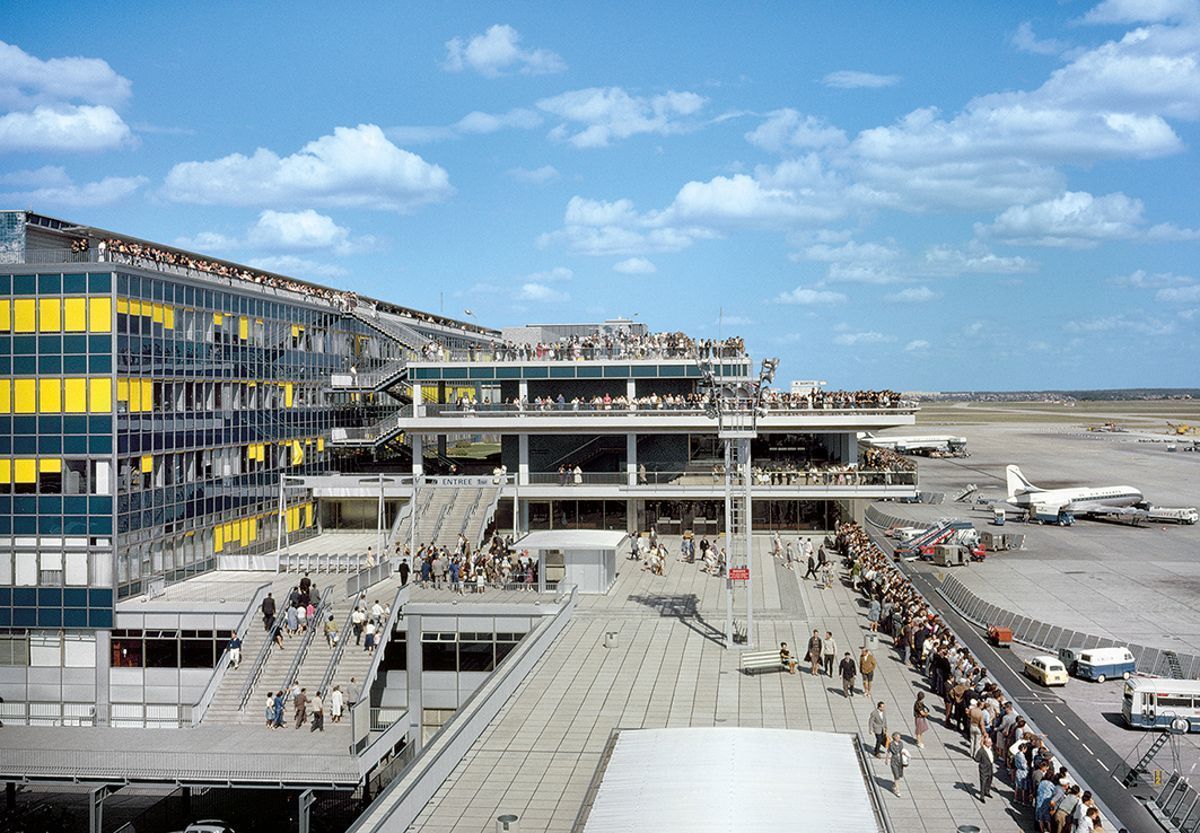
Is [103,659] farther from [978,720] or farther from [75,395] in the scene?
[978,720]

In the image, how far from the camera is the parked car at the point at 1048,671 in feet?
110

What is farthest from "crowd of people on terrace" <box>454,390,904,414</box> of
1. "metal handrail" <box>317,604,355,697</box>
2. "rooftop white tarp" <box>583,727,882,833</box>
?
"rooftop white tarp" <box>583,727,882,833</box>

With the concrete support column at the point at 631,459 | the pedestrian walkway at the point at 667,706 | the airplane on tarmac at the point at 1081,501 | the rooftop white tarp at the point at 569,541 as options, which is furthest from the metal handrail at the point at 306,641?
the airplane on tarmac at the point at 1081,501

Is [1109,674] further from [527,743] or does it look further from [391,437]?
[391,437]

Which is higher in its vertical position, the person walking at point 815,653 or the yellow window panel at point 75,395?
the yellow window panel at point 75,395

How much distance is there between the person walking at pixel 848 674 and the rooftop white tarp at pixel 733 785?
7675 millimetres

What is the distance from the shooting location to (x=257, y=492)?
179 ft

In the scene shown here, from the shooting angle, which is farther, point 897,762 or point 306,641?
point 306,641

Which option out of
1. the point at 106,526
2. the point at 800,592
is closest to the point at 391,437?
the point at 106,526

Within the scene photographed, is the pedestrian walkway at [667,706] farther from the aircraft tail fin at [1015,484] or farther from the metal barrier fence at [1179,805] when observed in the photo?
the aircraft tail fin at [1015,484]

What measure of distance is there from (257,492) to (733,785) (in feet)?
136

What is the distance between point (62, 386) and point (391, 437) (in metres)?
22.3

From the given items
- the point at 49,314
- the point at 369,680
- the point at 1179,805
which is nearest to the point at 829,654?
the point at 1179,805

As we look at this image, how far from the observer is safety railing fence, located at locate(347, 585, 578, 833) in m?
19.2
